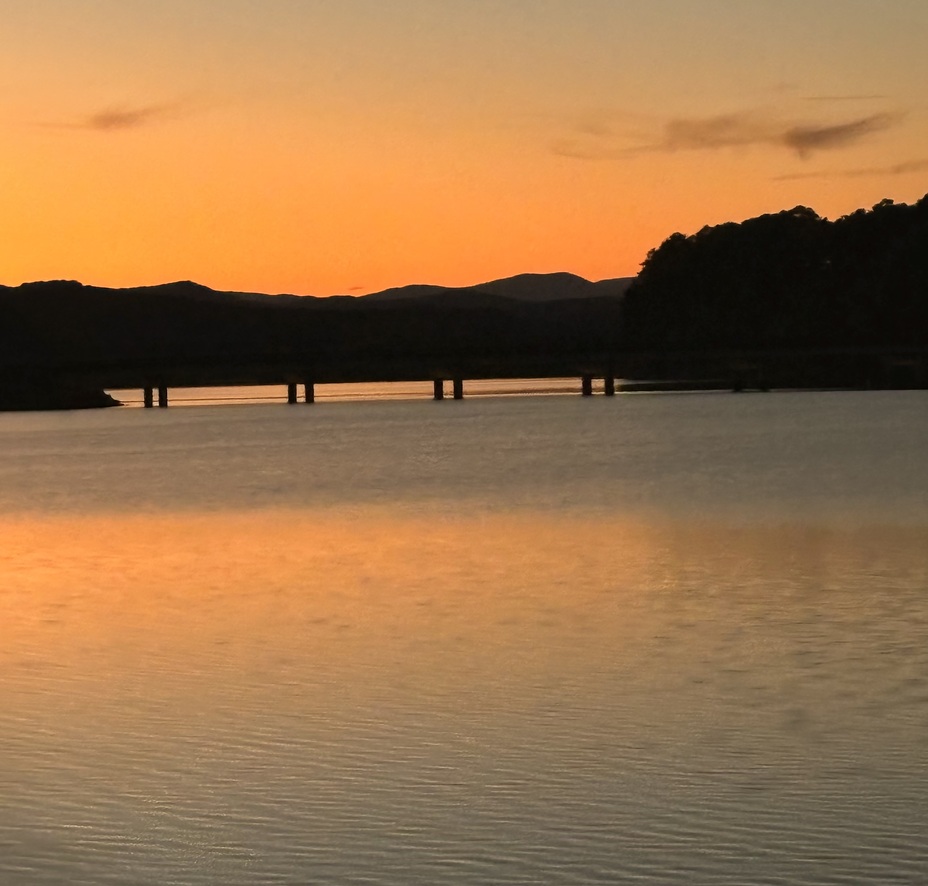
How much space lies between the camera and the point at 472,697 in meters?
17.5

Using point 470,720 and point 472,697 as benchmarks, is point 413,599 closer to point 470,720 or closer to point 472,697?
point 472,697

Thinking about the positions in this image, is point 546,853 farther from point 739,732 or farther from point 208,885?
point 739,732

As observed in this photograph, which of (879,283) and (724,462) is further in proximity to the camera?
(879,283)

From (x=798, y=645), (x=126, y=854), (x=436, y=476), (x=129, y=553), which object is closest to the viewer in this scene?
(x=126, y=854)

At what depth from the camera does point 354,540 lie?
3875 cm

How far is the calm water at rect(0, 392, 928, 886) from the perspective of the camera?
465 inches

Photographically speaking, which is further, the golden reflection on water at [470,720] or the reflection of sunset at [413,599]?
the reflection of sunset at [413,599]

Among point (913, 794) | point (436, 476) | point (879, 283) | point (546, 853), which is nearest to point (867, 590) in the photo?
point (913, 794)

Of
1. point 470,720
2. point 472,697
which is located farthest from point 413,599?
point 470,720

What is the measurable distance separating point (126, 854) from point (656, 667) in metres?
8.42

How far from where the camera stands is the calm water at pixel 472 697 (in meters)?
Answer: 11.8

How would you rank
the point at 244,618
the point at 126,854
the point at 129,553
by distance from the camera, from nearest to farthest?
the point at 126,854
the point at 244,618
the point at 129,553

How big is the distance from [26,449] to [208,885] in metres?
102

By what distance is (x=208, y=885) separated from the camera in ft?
36.0
